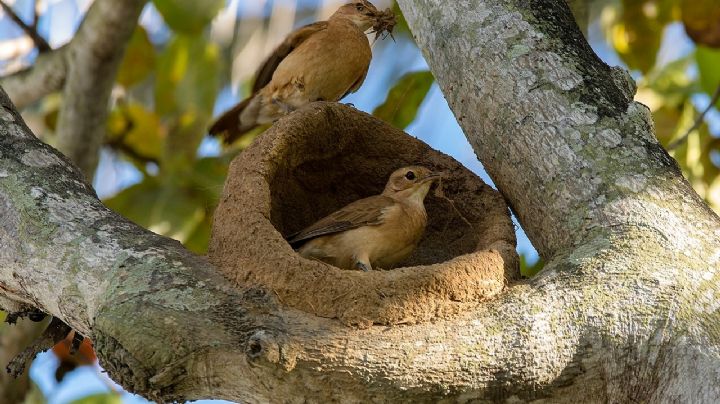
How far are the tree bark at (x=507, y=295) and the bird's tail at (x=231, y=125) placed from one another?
2.40m

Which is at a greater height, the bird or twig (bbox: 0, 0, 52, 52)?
twig (bbox: 0, 0, 52, 52)

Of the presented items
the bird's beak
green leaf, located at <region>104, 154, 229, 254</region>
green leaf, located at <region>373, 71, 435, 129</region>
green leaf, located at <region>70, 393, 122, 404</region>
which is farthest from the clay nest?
green leaf, located at <region>70, 393, 122, 404</region>

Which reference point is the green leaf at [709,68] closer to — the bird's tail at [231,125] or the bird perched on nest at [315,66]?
the bird perched on nest at [315,66]

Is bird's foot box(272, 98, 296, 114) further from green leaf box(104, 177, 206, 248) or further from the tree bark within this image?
the tree bark

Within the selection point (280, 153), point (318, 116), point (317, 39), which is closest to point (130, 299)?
point (280, 153)

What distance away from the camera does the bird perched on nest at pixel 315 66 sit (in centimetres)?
633

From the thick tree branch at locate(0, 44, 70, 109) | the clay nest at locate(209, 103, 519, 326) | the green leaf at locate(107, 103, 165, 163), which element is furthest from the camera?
the green leaf at locate(107, 103, 165, 163)

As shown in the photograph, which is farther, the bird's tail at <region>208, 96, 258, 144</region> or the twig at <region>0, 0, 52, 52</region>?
the twig at <region>0, 0, 52, 52</region>

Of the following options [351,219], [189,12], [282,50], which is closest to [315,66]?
[282,50]

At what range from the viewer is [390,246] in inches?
219

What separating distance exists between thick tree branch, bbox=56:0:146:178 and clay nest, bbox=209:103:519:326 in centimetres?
207

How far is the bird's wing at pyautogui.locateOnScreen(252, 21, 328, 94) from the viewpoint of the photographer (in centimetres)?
661

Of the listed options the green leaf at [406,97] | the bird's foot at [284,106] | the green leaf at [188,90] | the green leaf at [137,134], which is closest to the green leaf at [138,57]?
the green leaf at [137,134]

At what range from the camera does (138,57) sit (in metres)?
8.23
